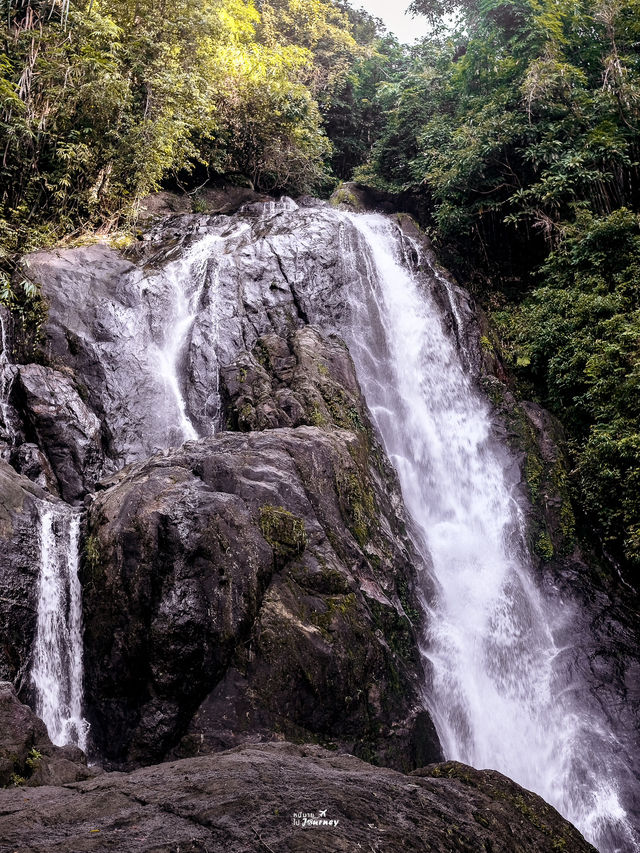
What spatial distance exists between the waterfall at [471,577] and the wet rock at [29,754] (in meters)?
5.04

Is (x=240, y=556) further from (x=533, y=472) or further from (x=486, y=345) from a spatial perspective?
(x=486, y=345)

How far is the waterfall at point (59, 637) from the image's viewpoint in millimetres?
6562

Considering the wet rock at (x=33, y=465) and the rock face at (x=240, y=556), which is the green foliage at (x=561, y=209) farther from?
the wet rock at (x=33, y=465)

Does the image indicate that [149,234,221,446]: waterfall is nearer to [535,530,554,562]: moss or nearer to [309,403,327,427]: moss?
[309,403,327,427]: moss

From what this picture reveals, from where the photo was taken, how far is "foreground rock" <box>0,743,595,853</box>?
2982 mm

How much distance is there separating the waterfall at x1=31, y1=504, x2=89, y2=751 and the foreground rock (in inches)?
101

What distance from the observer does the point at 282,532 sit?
24.1 feet

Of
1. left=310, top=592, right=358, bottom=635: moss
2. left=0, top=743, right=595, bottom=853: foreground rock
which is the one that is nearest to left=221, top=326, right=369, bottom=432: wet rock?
left=310, top=592, right=358, bottom=635: moss

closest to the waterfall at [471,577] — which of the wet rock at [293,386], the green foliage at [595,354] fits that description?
the wet rock at [293,386]

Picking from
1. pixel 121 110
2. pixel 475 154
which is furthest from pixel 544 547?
pixel 121 110

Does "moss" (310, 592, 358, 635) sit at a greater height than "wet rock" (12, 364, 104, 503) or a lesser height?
lesser

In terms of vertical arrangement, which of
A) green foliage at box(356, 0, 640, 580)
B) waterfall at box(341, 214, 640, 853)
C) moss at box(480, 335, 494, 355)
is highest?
green foliage at box(356, 0, 640, 580)

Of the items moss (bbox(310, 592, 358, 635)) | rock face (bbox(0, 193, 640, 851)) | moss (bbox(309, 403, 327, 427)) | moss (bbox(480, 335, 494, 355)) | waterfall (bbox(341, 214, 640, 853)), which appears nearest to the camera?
rock face (bbox(0, 193, 640, 851))

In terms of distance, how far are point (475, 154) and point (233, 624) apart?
49.9 feet
